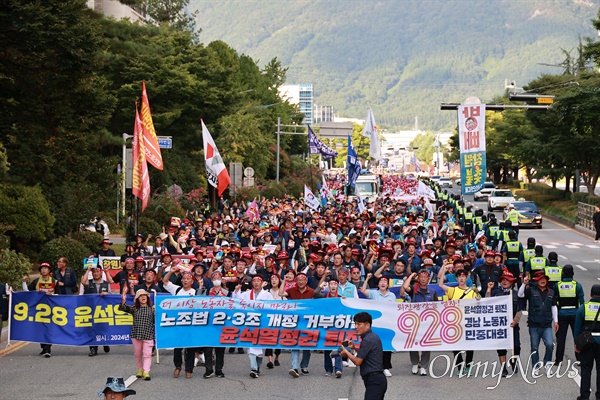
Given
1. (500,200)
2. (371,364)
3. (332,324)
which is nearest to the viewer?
(371,364)

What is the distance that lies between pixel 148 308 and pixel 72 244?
12910mm

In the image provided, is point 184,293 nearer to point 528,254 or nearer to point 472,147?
point 528,254

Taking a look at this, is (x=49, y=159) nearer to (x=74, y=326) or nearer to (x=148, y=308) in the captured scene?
Answer: (x=74, y=326)

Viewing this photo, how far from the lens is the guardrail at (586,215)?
48125 millimetres

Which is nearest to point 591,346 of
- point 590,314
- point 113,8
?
point 590,314

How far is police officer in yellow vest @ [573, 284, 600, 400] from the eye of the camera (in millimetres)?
12703

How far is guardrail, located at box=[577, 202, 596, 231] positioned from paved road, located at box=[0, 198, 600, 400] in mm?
32268

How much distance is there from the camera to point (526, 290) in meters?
14.8

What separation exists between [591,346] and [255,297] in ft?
16.3

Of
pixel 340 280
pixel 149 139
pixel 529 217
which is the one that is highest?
pixel 149 139

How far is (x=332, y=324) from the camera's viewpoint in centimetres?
1480

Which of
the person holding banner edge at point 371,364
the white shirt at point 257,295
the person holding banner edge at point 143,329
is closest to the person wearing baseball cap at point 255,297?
the white shirt at point 257,295

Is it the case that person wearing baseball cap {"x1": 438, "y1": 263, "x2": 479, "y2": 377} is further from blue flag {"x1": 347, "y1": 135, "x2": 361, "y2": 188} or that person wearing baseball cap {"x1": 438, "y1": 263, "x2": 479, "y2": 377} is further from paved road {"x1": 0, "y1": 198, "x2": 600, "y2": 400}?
blue flag {"x1": 347, "y1": 135, "x2": 361, "y2": 188}

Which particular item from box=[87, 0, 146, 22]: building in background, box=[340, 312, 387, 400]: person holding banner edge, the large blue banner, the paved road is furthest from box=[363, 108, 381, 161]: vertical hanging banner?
box=[340, 312, 387, 400]: person holding banner edge
